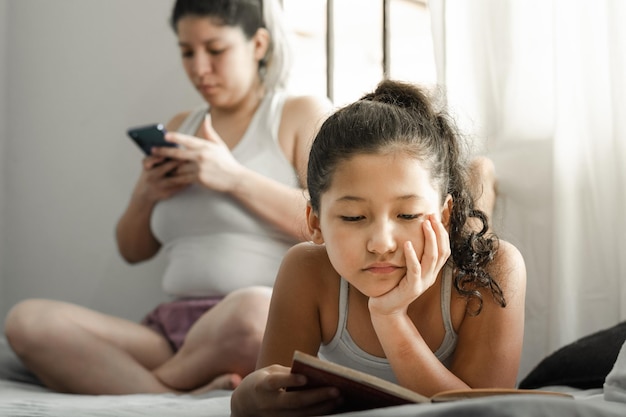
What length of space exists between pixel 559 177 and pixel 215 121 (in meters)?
0.81

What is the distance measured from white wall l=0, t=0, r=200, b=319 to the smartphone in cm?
67

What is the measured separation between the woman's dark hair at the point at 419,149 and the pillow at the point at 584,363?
0.20 m

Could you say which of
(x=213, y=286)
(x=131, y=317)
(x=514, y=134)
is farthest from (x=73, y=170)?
(x=514, y=134)

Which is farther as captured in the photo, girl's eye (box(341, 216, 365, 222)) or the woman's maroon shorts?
the woman's maroon shorts

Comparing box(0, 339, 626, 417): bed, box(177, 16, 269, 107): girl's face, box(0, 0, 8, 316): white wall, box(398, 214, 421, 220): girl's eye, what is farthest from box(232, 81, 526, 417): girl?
box(0, 0, 8, 316): white wall

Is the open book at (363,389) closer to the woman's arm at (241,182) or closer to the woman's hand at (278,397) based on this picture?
the woman's hand at (278,397)

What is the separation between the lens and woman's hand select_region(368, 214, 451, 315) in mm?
1116

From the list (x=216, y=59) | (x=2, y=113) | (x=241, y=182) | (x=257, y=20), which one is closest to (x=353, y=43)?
(x=257, y=20)

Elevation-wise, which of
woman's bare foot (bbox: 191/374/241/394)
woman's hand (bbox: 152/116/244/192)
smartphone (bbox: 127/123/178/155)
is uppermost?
smartphone (bbox: 127/123/178/155)

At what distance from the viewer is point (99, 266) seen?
8.74ft

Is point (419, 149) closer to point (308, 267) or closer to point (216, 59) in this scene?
point (308, 267)

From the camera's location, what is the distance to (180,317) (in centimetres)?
190

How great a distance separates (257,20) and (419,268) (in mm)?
1157

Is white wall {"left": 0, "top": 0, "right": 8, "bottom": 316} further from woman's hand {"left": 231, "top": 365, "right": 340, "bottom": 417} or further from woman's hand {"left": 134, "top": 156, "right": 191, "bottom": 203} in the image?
woman's hand {"left": 231, "top": 365, "right": 340, "bottom": 417}
